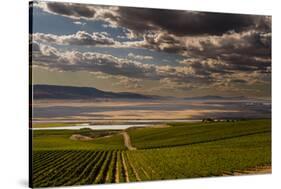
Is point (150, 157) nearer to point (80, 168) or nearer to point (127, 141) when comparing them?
point (127, 141)

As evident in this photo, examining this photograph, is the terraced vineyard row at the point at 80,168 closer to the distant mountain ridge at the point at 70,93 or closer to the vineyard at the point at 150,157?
the vineyard at the point at 150,157

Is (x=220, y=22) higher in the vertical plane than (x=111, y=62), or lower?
higher

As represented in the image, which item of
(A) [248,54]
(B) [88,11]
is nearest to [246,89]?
(A) [248,54]

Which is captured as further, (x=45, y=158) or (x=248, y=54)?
(x=248, y=54)

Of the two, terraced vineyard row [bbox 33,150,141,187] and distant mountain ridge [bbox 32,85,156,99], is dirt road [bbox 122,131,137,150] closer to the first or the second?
terraced vineyard row [bbox 33,150,141,187]

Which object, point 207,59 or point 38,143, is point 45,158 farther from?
point 207,59

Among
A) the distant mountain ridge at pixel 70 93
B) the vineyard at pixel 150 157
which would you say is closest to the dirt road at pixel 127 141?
the vineyard at pixel 150 157
